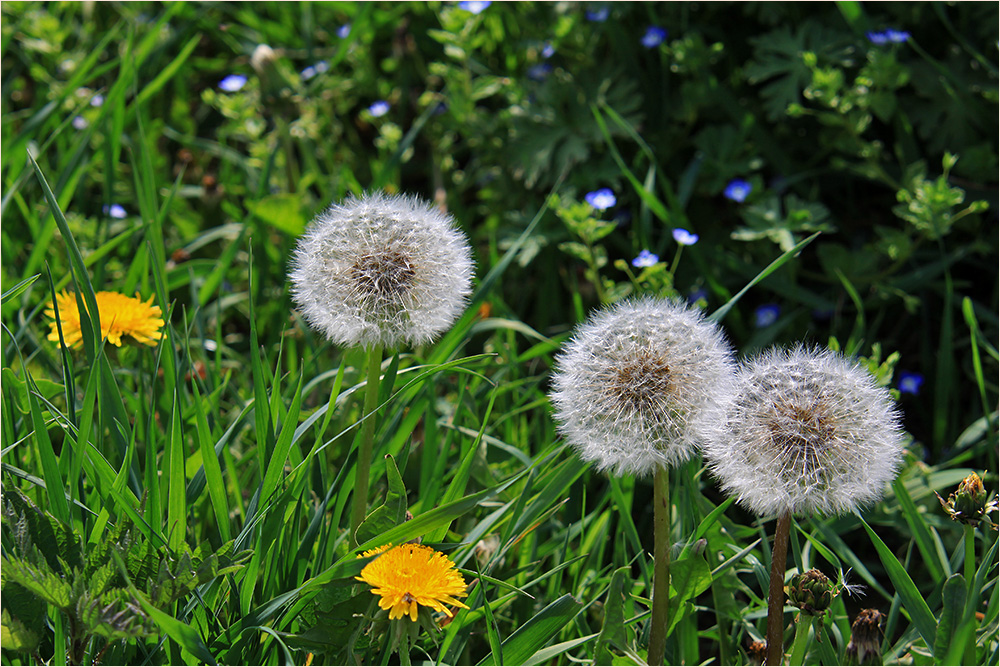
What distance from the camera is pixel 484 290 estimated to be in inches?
94.6

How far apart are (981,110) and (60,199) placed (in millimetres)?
3119

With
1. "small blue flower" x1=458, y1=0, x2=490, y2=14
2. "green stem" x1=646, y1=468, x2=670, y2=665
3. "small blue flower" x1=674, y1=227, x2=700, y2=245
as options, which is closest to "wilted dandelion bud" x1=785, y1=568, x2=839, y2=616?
"green stem" x1=646, y1=468, x2=670, y2=665

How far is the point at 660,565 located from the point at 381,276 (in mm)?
785

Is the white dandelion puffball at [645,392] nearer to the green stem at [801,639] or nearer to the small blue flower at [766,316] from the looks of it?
the green stem at [801,639]

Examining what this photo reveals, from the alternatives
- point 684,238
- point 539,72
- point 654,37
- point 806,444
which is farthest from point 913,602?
point 539,72

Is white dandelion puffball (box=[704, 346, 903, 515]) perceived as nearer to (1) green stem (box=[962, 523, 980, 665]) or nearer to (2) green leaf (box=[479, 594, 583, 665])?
(1) green stem (box=[962, 523, 980, 665])

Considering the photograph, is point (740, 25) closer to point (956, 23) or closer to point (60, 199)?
point (956, 23)

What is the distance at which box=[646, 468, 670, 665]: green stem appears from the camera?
1650 millimetres

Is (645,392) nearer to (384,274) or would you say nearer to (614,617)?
(614,617)

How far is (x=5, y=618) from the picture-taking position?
154 cm

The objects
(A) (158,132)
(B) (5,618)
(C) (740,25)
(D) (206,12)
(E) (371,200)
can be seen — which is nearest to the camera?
(B) (5,618)

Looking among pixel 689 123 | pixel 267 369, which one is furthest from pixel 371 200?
pixel 689 123

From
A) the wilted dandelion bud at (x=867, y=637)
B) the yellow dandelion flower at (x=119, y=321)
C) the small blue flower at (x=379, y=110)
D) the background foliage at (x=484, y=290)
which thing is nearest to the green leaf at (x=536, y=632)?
the background foliage at (x=484, y=290)

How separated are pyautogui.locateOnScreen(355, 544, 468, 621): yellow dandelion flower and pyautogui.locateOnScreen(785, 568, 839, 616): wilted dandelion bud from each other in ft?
2.00
